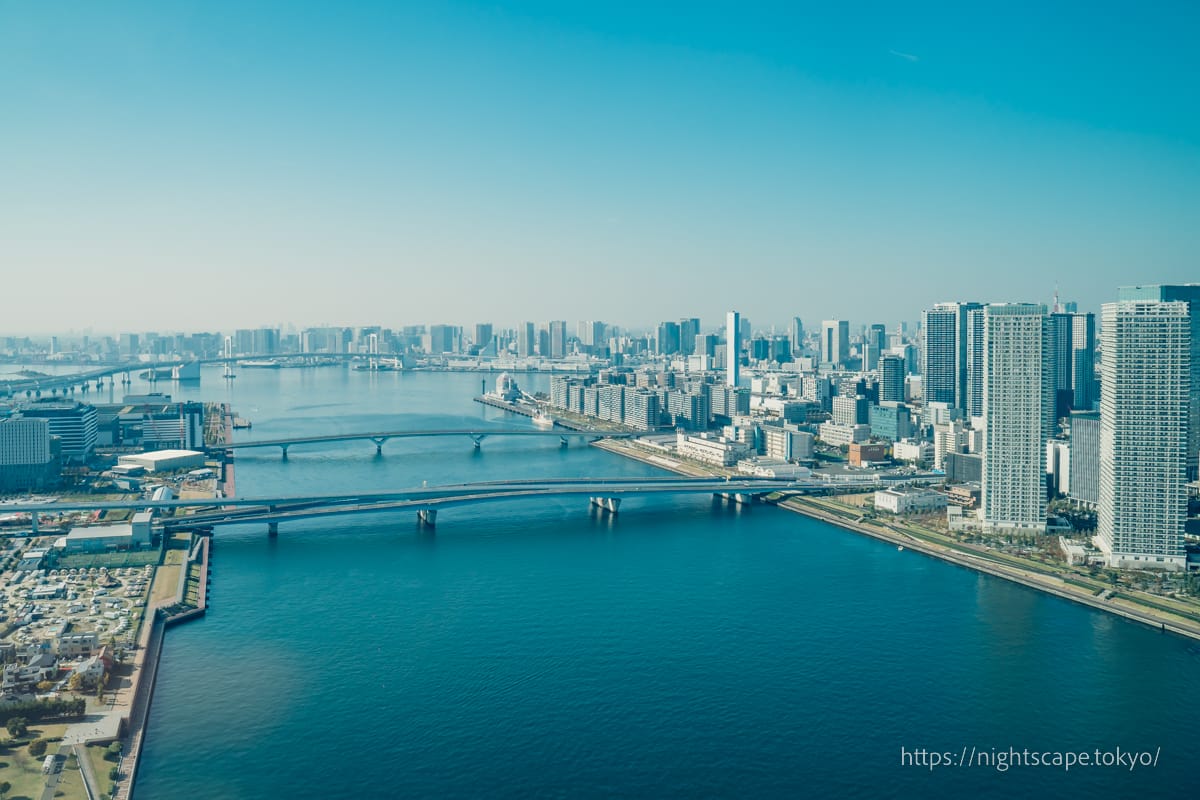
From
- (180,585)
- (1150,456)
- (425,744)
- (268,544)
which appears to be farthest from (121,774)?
(1150,456)

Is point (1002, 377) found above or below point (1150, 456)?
above

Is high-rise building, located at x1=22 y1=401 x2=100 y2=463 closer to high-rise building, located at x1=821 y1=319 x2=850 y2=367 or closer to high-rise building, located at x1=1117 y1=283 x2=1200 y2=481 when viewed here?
high-rise building, located at x1=1117 y1=283 x2=1200 y2=481

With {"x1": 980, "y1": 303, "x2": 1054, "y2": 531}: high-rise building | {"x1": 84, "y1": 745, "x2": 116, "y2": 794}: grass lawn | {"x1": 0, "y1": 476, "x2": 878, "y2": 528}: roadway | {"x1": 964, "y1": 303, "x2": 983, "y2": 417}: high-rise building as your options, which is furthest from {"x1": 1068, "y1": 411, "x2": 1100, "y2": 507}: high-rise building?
{"x1": 84, "y1": 745, "x2": 116, "y2": 794}: grass lawn


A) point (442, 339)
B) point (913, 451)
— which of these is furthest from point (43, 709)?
point (442, 339)

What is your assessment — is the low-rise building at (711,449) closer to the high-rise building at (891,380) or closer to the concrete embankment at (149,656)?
the high-rise building at (891,380)

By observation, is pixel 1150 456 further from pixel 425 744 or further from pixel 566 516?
pixel 425 744

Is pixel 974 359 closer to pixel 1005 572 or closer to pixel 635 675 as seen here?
pixel 1005 572
